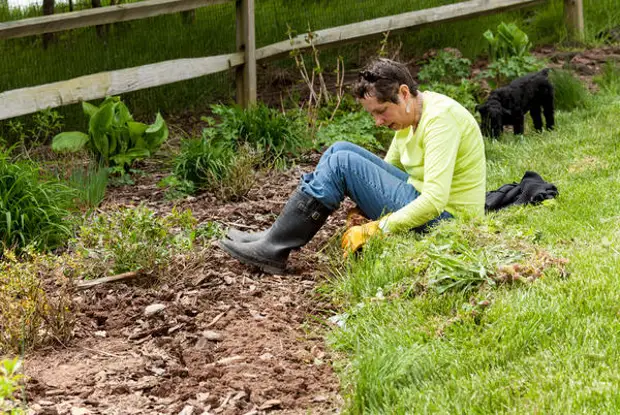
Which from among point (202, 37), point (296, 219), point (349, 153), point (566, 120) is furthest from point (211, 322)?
point (202, 37)

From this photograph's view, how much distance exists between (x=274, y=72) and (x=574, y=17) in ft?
12.5

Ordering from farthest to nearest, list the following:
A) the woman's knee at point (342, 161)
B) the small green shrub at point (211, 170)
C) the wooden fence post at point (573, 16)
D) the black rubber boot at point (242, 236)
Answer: the wooden fence post at point (573, 16)
the small green shrub at point (211, 170)
the black rubber boot at point (242, 236)
the woman's knee at point (342, 161)

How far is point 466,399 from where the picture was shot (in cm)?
318

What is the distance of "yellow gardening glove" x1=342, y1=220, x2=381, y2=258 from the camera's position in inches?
184

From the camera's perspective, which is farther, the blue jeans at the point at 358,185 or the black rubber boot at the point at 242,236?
the black rubber boot at the point at 242,236

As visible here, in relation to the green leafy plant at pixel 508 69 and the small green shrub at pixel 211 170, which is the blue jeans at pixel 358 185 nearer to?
the small green shrub at pixel 211 170

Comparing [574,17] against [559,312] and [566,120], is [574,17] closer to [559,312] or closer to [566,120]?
[566,120]

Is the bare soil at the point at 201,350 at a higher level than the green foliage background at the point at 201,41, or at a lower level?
lower

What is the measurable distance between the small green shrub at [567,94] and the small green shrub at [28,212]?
467cm

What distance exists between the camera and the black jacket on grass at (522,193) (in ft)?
17.6

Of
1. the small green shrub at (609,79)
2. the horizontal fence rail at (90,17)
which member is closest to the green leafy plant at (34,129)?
the horizontal fence rail at (90,17)

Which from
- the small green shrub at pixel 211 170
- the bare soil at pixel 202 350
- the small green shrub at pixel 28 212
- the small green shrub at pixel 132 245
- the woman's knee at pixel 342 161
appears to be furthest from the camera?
the small green shrub at pixel 211 170

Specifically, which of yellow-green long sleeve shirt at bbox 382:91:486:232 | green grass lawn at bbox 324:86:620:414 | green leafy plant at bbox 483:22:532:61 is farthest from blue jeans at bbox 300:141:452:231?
green leafy plant at bbox 483:22:532:61

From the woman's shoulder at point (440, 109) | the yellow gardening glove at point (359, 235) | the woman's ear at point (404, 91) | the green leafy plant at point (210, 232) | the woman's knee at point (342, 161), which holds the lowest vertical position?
the green leafy plant at point (210, 232)
